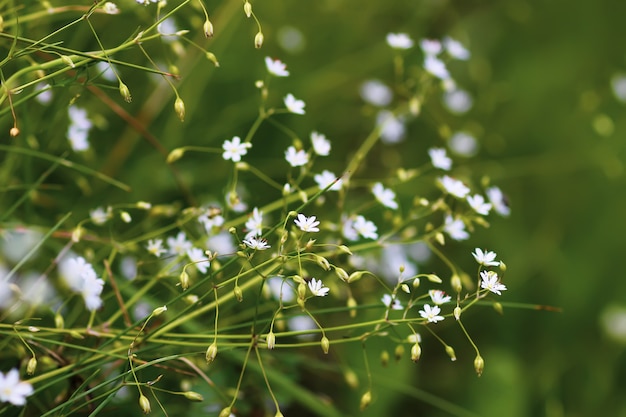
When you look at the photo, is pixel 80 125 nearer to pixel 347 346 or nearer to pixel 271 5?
pixel 347 346

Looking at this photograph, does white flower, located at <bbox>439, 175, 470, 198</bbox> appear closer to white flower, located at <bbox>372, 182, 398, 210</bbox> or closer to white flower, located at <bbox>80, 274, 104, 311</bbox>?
white flower, located at <bbox>372, 182, 398, 210</bbox>

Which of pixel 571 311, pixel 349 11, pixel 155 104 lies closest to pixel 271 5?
pixel 349 11

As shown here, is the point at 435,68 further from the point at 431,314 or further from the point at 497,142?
the point at 497,142

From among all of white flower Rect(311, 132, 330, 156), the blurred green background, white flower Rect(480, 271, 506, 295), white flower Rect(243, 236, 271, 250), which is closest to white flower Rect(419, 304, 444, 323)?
white flower Rect(480, 271, 506, 295)

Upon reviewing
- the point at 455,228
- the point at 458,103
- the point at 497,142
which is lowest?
the point at 497,142

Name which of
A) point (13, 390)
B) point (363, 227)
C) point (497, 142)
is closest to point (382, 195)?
point (363, 227)

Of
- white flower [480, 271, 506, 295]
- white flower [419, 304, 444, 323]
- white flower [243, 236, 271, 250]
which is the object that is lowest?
white flower [419, 304, 444, 323]

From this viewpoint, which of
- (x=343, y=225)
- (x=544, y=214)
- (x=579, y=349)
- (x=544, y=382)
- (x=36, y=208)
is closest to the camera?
(x=343, y=225)

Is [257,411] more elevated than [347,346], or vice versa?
[257,411]

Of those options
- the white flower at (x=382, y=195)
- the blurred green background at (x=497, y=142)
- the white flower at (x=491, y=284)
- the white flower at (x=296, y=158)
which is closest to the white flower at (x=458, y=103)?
the blurred green background at (x=497, y=142)
